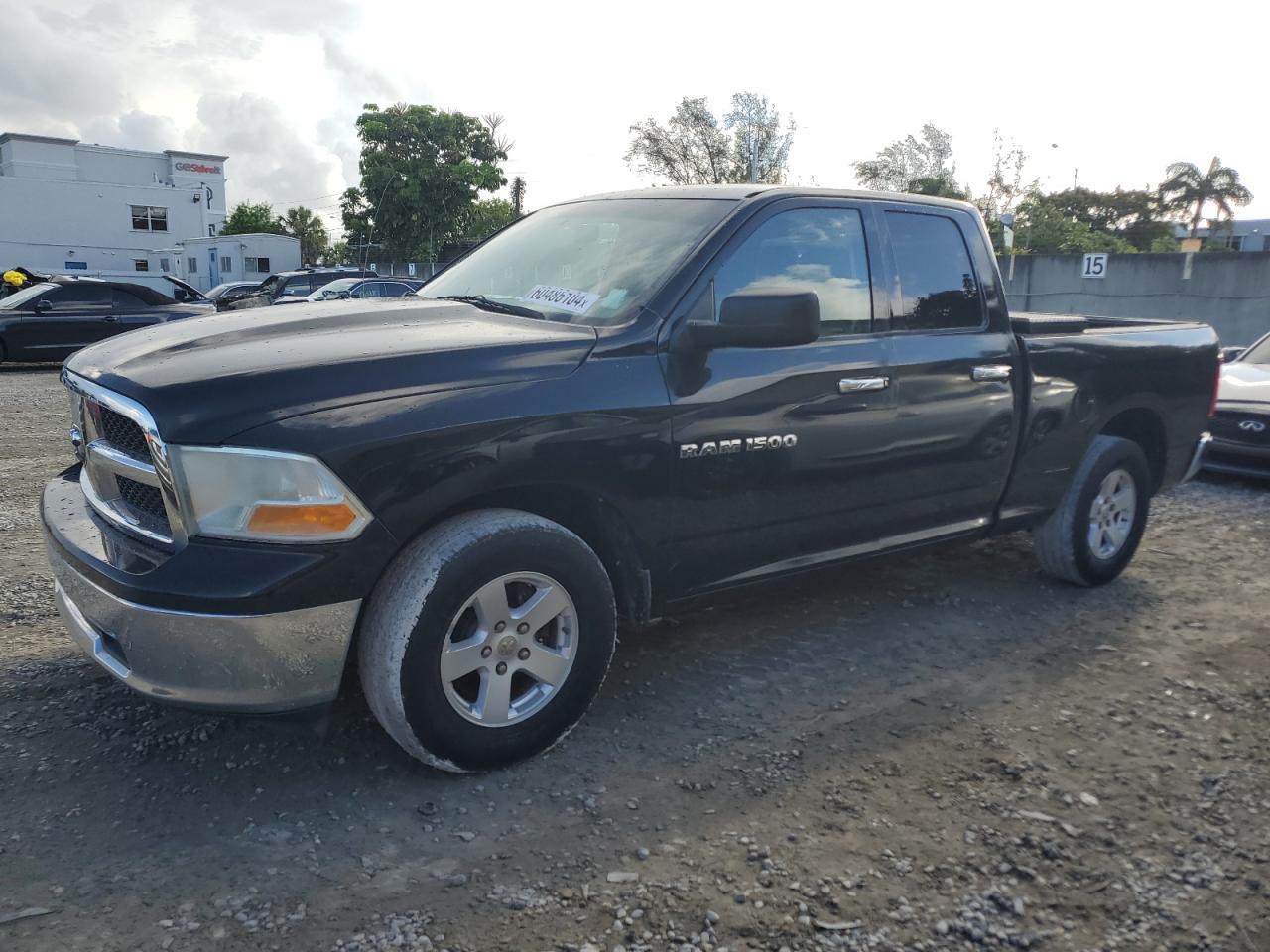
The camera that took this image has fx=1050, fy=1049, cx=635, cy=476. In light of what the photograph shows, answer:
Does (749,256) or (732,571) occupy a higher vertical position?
(749,256)

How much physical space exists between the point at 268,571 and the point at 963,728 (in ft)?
7.66

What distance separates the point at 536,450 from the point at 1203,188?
57561 mm

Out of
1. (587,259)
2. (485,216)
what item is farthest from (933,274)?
(485,216)

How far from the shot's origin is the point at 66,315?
14.7 meters

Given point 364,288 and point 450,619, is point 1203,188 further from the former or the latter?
point 450,619

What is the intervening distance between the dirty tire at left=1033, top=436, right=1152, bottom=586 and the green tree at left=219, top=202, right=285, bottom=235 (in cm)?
7984

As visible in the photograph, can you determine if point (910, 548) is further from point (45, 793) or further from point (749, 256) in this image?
point (45, 793)

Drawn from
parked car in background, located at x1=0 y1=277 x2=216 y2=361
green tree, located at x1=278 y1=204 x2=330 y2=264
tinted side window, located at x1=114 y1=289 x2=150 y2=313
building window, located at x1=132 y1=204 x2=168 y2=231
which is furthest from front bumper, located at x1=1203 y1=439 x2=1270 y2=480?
green tree, located at x1=278 y1=204 x2=330 y2=264

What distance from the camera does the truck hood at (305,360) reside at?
2.71 m

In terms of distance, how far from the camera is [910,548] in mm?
4328

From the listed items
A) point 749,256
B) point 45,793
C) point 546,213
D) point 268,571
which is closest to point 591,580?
point 268,571

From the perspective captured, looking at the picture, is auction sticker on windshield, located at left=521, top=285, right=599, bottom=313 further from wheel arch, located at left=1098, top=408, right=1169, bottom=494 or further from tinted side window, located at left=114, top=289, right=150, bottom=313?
tinted side window, located at left=114, top=289, right=150, bottom=313

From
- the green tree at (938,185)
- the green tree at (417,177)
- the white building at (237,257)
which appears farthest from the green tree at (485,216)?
the green tree at (938,185)

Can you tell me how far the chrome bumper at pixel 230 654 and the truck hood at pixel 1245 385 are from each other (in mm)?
6859
